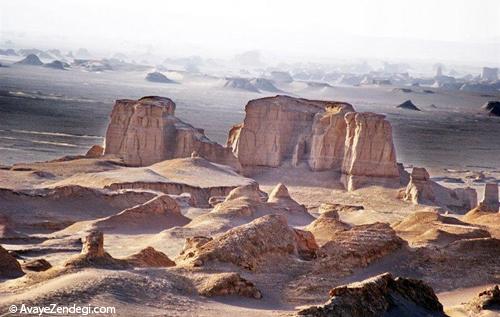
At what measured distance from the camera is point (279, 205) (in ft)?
140

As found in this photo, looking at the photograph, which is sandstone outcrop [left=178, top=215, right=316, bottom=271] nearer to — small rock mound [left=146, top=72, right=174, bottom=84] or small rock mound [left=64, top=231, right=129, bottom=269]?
small rock mound [left=64, top=231, right=129, bottom=269]

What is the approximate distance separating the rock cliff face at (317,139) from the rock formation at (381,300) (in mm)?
33916

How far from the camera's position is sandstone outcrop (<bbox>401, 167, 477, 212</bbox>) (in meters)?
51.8

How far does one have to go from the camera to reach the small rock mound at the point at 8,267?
22.9 metres

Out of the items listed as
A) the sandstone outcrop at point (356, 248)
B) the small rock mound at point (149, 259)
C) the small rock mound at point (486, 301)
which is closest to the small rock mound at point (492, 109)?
the sandstone outcrop at point (356, 248)

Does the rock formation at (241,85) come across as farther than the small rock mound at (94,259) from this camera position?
Yes

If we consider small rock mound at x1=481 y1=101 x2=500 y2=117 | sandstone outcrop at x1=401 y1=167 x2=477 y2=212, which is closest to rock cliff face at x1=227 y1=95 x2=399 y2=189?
sandstone outcrop at x1=401 y1=167 x2=477 y2=212

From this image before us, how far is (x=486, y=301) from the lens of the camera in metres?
23.3

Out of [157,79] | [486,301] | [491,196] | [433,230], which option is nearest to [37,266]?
[486,301]

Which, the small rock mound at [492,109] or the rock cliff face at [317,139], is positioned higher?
the rock cliff face at [317,139]

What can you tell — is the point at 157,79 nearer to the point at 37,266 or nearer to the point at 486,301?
the point at 37,266

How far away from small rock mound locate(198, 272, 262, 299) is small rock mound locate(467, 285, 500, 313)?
13.3 feet

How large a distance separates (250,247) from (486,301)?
470 centimetres

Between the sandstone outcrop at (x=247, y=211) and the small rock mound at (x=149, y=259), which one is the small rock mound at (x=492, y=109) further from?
the small rock mound at (x=149, y=259)
